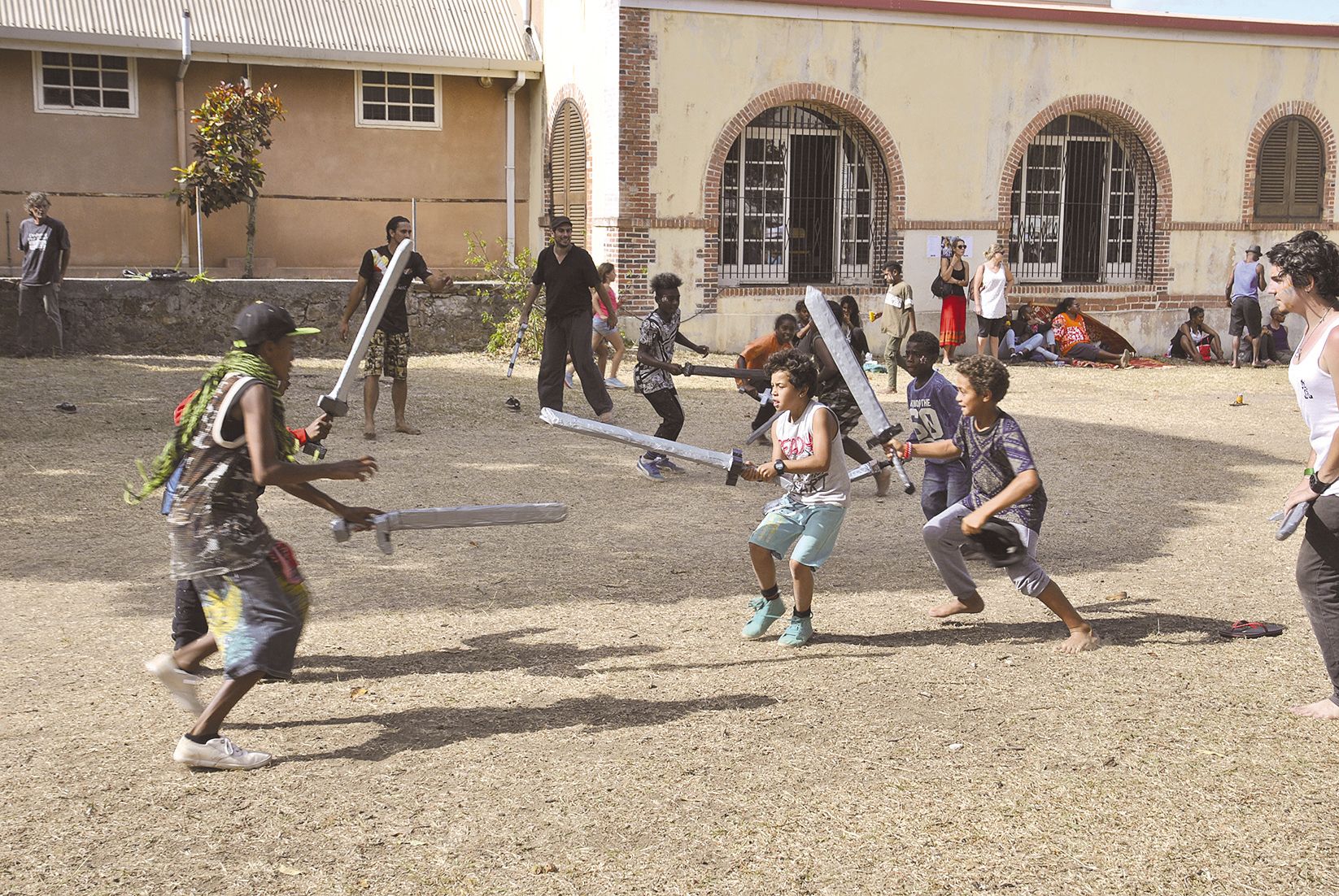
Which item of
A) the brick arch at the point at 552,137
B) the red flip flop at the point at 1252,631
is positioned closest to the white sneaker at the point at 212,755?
the red flip flop at the point at 1252,631

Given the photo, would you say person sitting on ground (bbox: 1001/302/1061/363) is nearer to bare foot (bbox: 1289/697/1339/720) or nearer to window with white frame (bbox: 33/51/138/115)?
window with white frame (bbox: 33/51/138/115)

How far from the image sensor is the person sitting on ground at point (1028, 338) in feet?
60.2

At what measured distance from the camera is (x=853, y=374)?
249 inches

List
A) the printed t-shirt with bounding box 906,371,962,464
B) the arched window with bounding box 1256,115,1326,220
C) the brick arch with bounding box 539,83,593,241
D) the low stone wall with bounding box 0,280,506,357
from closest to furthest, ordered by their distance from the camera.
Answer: the printed t-shirt with bounding box 906,371,962,464 → the low stone wall with bounding box 0,280,506,357 → the brick arch with bounding box 539,83,593,241 → the arched window with bounding box 1256,115,1326,220

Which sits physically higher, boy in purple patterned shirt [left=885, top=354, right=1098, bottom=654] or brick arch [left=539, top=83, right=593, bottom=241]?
brick arch [left=539, top=83, right=593, bottom=241]

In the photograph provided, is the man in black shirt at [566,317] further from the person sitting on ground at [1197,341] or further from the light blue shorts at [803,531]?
the person sitting on ground at [1197,341]

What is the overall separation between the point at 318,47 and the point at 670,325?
11847 mm

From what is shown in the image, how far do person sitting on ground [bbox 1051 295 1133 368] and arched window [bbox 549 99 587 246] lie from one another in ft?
22.0

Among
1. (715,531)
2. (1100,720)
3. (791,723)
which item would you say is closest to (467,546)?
(715,531)

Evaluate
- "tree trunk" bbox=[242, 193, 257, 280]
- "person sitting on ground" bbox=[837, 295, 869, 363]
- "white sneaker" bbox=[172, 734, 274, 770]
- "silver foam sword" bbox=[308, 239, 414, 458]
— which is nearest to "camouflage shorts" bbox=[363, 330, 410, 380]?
"person sitting on ground" bbox=[837, 295, 869, 363]

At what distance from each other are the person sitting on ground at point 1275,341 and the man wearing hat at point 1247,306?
32cm

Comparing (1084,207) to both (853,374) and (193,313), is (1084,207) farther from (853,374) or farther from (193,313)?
(853,374)

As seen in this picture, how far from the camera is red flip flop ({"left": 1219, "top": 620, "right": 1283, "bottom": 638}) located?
5918mm

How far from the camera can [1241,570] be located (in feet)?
23.7
